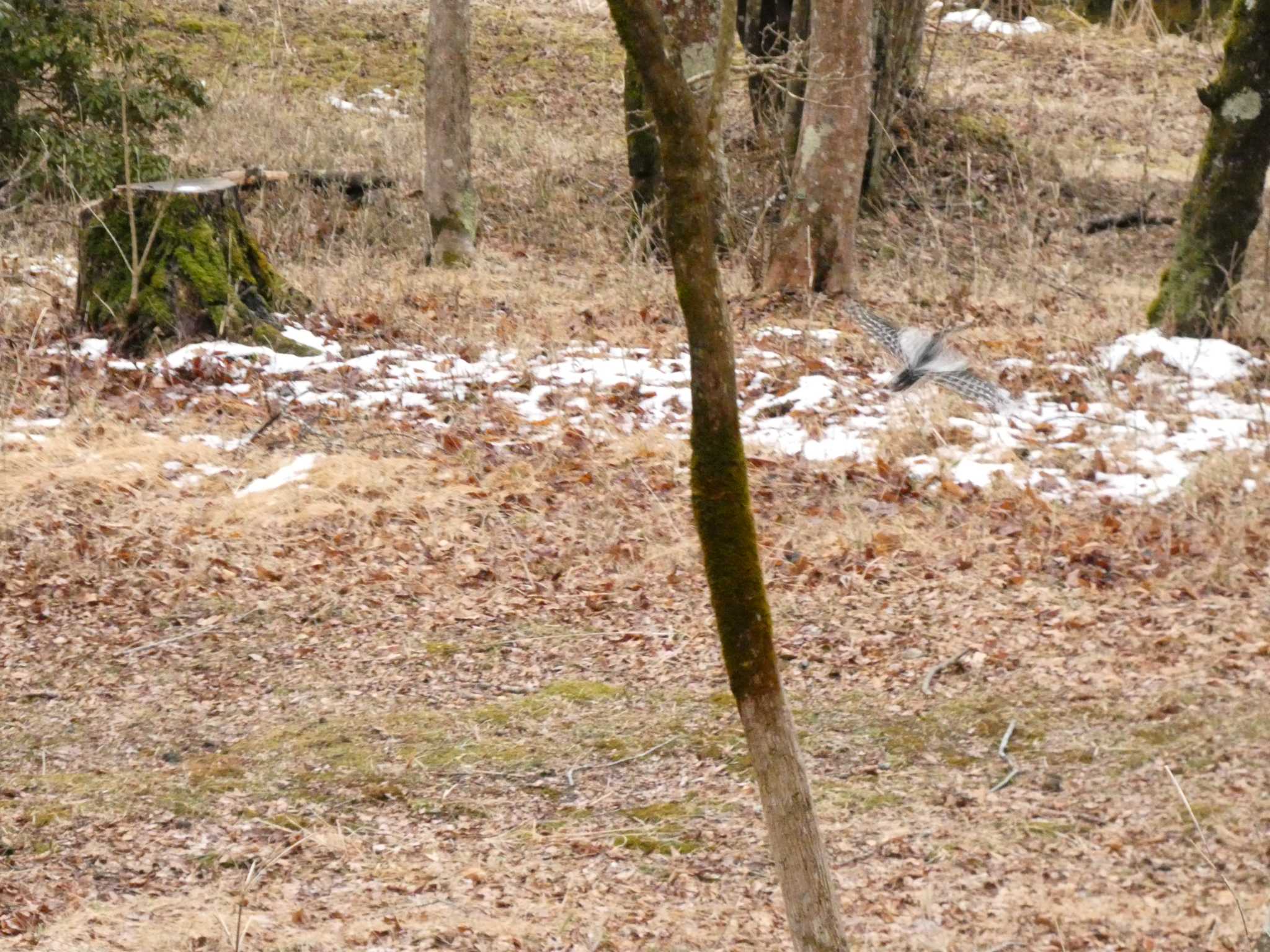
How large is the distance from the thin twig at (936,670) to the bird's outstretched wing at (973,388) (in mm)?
2600

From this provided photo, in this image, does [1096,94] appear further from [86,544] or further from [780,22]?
[86,544]

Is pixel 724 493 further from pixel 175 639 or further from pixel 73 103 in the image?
pixel 73 103

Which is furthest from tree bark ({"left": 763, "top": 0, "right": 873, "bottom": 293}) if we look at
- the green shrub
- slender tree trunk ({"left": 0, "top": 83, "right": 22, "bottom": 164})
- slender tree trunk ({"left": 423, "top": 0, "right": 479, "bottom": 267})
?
slender tree trunk ({"left": 0, "top": 83, "right": 22, "bottom": 164})

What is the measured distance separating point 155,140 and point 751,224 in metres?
7.07

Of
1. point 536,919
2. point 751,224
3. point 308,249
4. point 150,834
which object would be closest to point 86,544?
point 150,834

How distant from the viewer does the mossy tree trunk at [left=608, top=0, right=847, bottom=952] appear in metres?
2.66

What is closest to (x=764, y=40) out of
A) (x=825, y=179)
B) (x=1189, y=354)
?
(x=825, y=179)

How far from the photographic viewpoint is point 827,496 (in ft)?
22.2

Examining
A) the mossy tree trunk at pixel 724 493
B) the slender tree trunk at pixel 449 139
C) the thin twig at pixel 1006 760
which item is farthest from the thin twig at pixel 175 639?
the slender tree trunk at pixel 449 139

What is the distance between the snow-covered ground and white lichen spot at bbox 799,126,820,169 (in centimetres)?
168

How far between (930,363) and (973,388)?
1.31ft

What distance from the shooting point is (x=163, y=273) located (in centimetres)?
888

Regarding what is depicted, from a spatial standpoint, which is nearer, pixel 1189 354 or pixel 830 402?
pixel 830 402

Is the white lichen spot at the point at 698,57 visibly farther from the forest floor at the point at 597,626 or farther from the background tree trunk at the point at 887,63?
the background tree trunk at the point at 887,63
